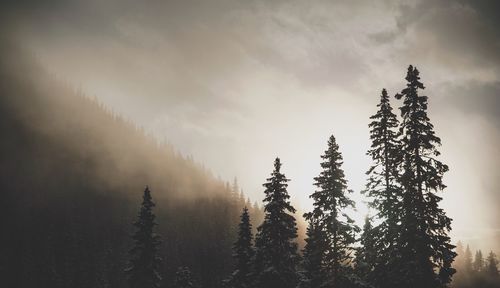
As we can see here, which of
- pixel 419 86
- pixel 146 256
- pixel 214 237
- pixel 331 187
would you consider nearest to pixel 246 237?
pixel 146 256

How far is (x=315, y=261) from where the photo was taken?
102 ft

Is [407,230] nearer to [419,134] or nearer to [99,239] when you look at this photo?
[419,134]

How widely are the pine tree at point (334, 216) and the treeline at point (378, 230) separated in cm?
→ 7

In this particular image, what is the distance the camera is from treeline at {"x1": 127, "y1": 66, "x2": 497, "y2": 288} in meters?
23.0

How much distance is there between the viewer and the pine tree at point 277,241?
100ft

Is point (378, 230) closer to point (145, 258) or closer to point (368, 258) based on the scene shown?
point (368, 258)

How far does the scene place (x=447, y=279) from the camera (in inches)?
884

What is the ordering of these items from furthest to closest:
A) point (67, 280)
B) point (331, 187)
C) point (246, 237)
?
point (67, 280), point (246, 237), point (331, 187)

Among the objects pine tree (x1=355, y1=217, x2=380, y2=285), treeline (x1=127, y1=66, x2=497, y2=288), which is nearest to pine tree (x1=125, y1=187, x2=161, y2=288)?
treeline (x1=127, y1=66, x2=497, y2=288)

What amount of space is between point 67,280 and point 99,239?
68.1m

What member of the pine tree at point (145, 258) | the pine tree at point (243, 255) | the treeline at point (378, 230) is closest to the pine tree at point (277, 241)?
the treeline at point (378, 230)

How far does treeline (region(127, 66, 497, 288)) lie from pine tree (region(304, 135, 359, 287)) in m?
0.07

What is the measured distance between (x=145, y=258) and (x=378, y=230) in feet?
73.4

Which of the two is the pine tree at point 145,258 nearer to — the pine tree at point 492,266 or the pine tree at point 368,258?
the pine tree at point 368,258
